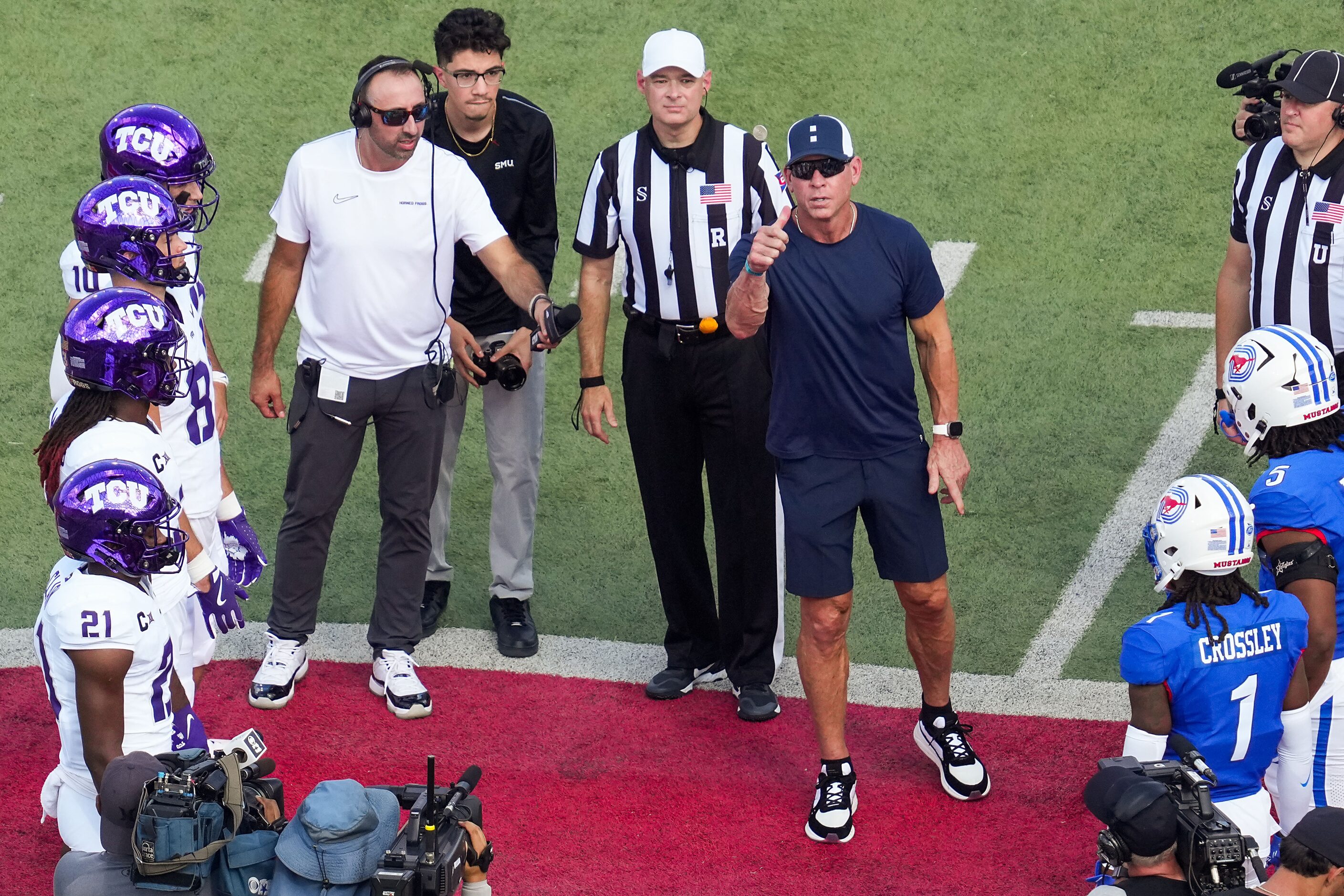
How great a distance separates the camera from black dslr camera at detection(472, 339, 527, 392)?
20.1 ft

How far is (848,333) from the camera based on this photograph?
5.08m

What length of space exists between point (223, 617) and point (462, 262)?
1869mm

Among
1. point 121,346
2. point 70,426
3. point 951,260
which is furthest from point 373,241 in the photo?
point 951,260

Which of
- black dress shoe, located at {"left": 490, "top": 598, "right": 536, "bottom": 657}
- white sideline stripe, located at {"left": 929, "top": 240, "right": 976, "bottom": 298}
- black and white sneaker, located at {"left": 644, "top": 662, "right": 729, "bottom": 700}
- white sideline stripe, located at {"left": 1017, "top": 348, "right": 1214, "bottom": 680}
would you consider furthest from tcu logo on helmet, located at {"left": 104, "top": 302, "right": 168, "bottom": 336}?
white sideline stripe, located at {"left": 929, "top": 240, "right": 976, "bottom": 298}

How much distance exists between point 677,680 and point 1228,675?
8.30 ft

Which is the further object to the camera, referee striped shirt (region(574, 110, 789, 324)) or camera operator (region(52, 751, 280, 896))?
referee striped shirt (region(574, 110, 789, 324))

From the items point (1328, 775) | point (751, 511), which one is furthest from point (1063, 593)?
point (1328, 775)

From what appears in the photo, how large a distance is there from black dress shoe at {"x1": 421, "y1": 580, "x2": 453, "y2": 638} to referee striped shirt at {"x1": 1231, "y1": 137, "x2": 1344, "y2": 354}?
11.3ft

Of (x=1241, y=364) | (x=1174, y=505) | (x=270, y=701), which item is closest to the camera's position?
(x=1174, y=505)

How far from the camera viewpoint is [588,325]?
5.85m

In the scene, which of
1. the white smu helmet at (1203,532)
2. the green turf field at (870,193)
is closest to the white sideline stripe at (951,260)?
the green turf field at (870,193)

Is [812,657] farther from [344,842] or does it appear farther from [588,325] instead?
[344,842]

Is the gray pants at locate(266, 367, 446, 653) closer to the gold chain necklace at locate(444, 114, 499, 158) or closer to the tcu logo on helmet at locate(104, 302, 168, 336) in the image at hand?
the gold chain necklace at locate(444, 114, 499, 158)

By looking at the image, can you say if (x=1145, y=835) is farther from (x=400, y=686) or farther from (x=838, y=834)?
(x=400, y=686)
